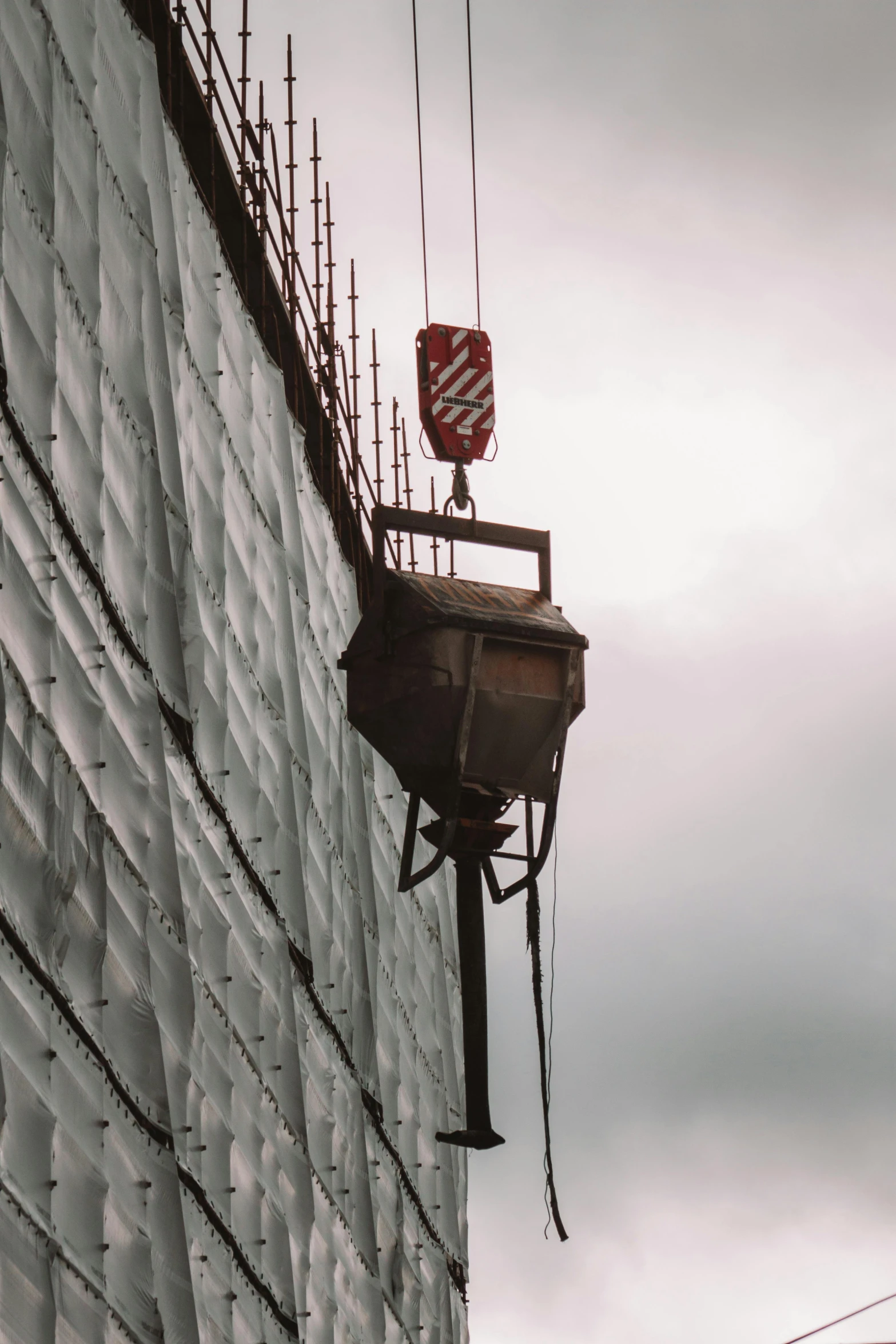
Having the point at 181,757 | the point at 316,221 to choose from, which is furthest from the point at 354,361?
the point at 181,757

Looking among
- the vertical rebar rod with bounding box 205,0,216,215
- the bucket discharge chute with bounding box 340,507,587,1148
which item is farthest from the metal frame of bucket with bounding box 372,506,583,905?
the vertical rebar rod with bounding box 205,0,216,215

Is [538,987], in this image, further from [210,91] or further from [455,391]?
[210,91]

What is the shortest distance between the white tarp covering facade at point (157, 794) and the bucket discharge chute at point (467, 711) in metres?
1.94

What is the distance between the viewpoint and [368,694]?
1075 cm

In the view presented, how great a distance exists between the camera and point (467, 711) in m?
10.2

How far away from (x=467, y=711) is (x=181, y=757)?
3809mm

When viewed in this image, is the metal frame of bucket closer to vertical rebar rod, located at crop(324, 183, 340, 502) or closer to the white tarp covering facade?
the white tarp covering facade

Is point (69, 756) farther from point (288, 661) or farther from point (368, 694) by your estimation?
point (288, 661)

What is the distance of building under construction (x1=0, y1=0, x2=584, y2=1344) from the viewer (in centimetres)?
992

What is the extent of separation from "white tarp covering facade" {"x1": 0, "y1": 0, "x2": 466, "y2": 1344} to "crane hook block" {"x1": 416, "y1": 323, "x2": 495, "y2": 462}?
2.16 meters

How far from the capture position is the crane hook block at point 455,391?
13.0 metres

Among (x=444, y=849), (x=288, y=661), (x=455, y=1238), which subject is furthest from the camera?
(x=455, y=1238)

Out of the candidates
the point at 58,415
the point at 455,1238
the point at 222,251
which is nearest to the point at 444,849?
the point at 58,415

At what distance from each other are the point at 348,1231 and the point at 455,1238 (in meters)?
7.78
